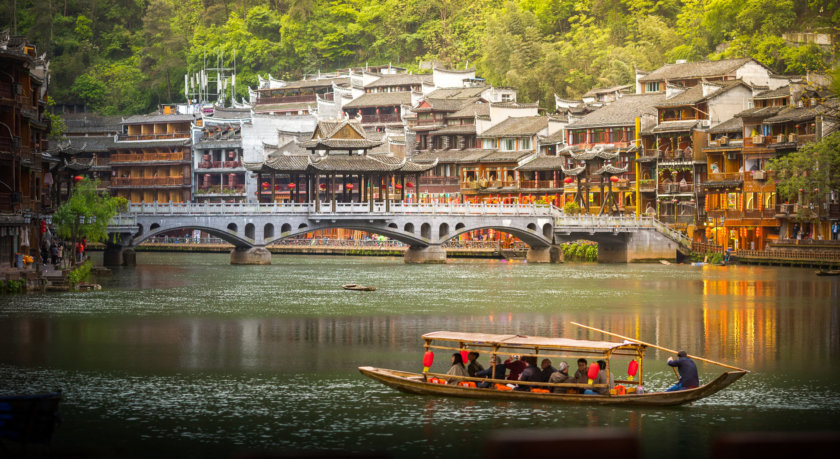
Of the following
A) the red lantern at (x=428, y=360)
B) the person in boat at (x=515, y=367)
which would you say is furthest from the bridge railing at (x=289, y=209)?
the person in boat at (x=515, y=367)

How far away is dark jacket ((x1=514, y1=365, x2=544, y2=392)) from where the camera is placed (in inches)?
1115

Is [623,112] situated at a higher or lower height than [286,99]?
lower

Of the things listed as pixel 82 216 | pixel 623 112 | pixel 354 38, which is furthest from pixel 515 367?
pixel 354 38

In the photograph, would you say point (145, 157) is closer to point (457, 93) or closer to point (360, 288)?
point (457, 93)

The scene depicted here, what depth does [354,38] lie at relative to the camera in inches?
6319

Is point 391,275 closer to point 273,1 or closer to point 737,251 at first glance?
point 737,251

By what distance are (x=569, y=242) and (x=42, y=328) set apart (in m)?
61.4

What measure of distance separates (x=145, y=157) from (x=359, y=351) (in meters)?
94.8

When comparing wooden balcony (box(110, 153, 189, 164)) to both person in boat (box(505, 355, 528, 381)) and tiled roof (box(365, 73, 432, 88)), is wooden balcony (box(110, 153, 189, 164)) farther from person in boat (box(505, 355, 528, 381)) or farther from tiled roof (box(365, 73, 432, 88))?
person in boat (box(505, 355, 528, 381))

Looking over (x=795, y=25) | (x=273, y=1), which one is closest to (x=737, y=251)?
(x=795, y=25)

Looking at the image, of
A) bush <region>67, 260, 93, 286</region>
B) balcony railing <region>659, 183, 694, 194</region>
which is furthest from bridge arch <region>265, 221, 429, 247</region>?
balcony railing <region>659, 183, 694, 194</region>

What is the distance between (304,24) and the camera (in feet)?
519

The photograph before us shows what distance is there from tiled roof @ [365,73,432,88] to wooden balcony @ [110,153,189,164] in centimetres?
2511

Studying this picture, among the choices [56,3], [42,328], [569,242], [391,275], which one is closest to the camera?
[42,328]
